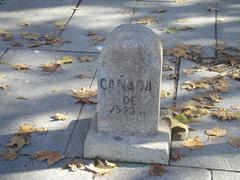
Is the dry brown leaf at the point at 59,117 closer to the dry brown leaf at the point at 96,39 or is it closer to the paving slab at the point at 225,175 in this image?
the paving slab at the point at 225,175

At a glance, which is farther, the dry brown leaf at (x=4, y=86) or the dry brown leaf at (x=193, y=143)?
the dry brown leaf at (x=4, y=86)

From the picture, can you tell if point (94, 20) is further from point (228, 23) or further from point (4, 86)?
point (4, 86)

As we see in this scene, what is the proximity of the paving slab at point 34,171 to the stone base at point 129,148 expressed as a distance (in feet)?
0.77

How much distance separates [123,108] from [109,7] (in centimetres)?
388

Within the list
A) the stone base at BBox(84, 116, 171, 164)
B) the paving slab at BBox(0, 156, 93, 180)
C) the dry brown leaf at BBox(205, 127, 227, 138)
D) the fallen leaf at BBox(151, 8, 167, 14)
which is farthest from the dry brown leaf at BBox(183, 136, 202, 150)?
the fallen leaf at BBox(151, 8, 167, 14)

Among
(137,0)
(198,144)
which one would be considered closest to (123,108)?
(198,144)

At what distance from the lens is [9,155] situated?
14.8 feet

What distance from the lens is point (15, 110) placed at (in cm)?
524

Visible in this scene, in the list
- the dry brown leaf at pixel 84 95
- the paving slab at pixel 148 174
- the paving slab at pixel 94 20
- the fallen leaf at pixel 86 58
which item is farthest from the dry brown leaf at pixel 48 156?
the paving slab at pixel 94 20

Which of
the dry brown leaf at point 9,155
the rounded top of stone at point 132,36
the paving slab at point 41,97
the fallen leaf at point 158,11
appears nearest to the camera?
the rounded top of stone at point 132,36

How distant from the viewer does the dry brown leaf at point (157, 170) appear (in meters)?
4.32

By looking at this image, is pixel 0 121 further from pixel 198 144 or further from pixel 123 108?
pixel 198 144

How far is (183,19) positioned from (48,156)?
3741 millimetres

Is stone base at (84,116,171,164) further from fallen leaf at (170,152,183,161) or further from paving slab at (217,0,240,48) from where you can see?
paving slab at (217,0,240,48)
